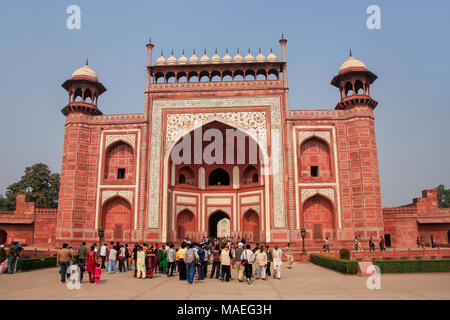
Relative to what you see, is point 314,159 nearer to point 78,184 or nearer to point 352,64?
point 352,64

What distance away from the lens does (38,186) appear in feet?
125

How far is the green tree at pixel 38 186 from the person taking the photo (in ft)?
123

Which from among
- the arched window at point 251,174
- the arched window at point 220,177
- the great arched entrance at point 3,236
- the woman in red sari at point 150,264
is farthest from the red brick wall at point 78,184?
the woman in red sari at point 150,264

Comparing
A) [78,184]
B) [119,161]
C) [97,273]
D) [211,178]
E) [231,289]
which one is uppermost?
[119,161]

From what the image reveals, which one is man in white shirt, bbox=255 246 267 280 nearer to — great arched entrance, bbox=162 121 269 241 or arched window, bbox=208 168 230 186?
great arched entrance, bbox=162 121 269 241

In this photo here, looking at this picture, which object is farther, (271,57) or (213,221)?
(213,221)

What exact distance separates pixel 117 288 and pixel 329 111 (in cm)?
1877

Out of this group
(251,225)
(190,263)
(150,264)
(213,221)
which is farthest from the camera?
(213,221)

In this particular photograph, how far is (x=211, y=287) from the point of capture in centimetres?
941

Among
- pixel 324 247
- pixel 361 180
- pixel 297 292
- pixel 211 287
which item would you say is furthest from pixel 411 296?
pixel 361 180

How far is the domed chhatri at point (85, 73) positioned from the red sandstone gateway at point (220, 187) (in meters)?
0.10

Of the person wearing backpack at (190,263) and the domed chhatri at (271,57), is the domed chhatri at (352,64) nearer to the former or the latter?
the domed chhatri at (271,57)

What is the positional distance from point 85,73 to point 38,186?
60.3 feet

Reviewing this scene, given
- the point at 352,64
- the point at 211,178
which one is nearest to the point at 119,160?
the point at 211,178
